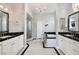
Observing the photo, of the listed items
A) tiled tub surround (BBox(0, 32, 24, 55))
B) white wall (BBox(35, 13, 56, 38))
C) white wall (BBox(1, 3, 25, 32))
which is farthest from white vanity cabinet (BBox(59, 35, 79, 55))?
white wall (BBox(35, 13, 56, 38))

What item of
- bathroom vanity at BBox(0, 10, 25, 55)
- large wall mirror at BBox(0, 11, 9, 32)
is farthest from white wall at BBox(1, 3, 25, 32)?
bathroom vanity at BBox(0, 10, 25, 55)

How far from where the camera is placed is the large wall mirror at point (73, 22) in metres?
3.57

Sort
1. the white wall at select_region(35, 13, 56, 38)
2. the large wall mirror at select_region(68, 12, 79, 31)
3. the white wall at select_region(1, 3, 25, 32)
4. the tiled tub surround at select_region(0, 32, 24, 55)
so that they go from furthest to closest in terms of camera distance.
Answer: the white wall at select_region(35, 13, 56, 38) → the white wall at select_region(1, 3, 25, 32) → the large wall mirror at select_region(68, 12, 79, 31) → the tiled tub surround at select_region(0, 32, 24, 55)

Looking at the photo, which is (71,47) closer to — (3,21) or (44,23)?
(3,21)

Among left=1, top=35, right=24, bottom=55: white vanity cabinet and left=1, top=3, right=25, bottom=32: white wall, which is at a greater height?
left=1, top=3, right=25, bottom=32: white wall

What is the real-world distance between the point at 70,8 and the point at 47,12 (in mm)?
2446

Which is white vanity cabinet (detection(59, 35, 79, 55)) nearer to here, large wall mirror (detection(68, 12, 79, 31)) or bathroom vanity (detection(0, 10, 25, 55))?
large wall mirror (detection(68, 12, 79, 31))

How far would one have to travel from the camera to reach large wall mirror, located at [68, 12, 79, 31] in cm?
357

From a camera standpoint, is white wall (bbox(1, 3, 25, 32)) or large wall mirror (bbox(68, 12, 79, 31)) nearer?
large wall mirror (bbox(68, 12, 79, 31))

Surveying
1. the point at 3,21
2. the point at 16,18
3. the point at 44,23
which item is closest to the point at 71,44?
the point at 3,21

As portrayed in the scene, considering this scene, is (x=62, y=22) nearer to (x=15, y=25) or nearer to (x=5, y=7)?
(x=15, y=25)

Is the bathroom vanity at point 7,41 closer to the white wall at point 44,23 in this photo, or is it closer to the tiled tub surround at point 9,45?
the tiled tub surround at point 9,45

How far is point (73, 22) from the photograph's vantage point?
3809 millimetres

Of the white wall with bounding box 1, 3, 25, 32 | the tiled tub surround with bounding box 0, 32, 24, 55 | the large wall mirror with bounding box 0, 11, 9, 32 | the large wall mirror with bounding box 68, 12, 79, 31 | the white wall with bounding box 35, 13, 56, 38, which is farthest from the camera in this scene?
the white wall with bounding box 35, 13, 56, 38
